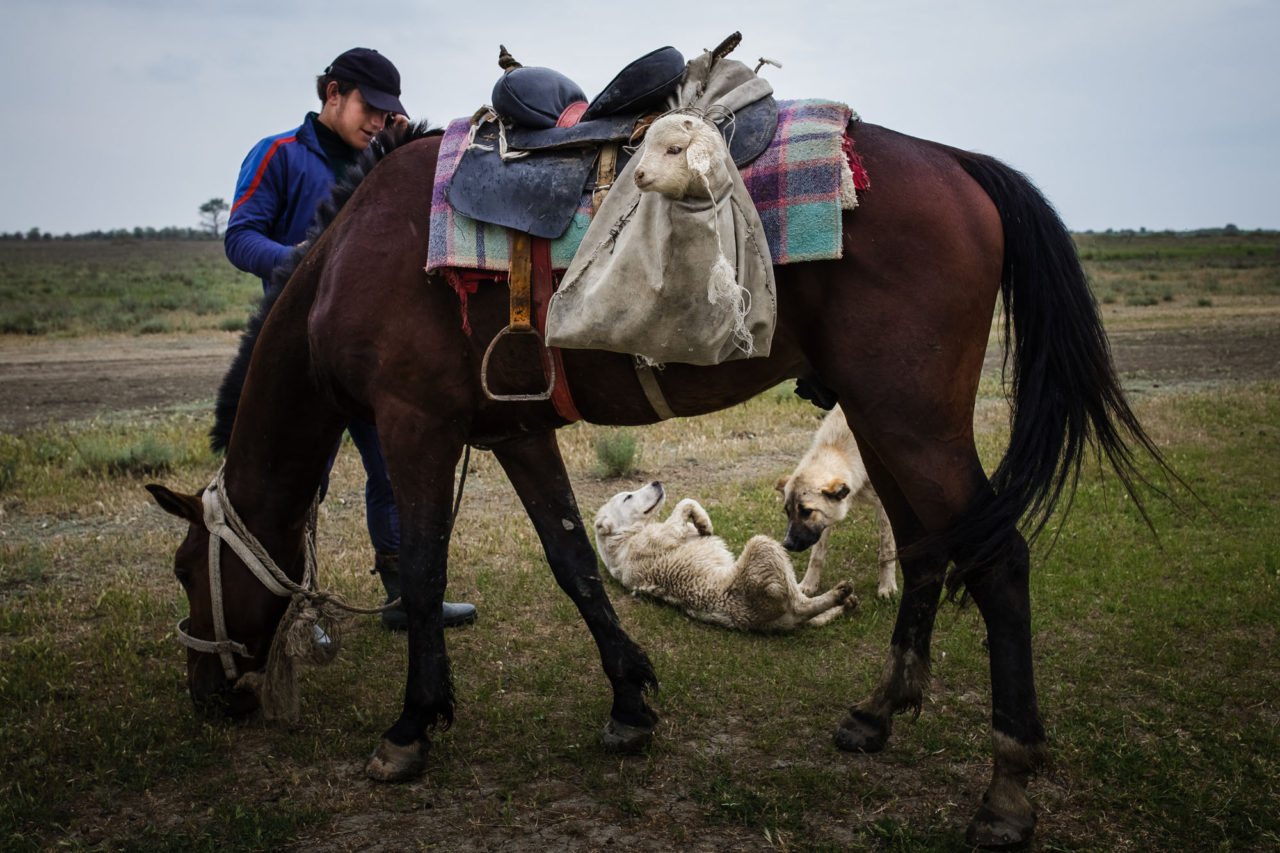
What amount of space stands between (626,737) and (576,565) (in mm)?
743

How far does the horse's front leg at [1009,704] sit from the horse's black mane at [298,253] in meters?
2.44

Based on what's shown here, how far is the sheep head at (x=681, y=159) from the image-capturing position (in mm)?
2494

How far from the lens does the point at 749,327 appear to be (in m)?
2.77

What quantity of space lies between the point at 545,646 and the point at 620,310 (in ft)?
8.63

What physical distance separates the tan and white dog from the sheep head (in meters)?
3.00

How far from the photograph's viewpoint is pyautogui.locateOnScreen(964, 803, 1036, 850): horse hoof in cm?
296

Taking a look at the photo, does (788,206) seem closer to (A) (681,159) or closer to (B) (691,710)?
(A) (681,159)

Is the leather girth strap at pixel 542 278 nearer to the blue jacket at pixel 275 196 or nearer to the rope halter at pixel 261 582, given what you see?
the rope halter at pixel 261 582

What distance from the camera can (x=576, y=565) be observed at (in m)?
3.79

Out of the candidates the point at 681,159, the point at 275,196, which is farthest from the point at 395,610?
the point at 681,159

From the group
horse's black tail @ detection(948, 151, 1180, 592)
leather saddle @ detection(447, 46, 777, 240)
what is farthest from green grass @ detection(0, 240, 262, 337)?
horse's black tail @ detection(948, 151, 1180, 592)

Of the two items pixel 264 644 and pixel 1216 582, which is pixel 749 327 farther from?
pixel 1216 582

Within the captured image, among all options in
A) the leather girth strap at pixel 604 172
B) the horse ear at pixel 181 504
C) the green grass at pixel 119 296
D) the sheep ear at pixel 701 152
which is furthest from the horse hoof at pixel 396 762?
the green grass at pixel 119 296

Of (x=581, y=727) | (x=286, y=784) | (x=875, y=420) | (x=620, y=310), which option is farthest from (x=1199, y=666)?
(x=286, y=784)
